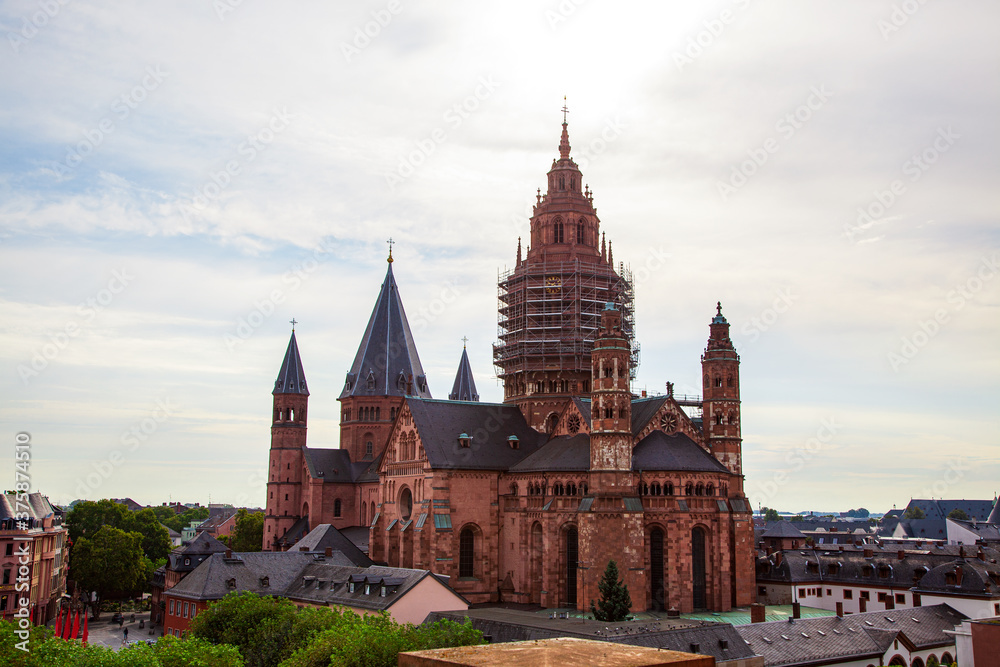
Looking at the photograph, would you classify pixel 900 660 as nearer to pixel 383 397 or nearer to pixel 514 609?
pixel 514 609

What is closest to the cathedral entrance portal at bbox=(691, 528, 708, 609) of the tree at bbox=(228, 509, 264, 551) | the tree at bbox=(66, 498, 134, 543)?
the tree at bbox=(228, 509, 264, 551)

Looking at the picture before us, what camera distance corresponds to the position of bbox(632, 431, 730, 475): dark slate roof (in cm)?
7044

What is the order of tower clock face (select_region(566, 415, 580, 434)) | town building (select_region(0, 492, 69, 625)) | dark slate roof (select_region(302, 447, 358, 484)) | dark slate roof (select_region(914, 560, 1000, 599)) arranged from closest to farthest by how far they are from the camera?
dark slate roof (select_region(914, 560, 1000, 599)) < town building (select_region(0, 492, 69, 625)) < tower clock face (select_region(566, 415, 580, 434)) < dark slate roof (select_region(302, 447, 358, 484))

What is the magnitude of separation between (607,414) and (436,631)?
1133 inches

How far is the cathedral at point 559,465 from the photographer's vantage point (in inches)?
2721

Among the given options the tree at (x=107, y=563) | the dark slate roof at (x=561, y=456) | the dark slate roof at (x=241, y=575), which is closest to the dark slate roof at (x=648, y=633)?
the dark slate roof at (x=561, y=456)

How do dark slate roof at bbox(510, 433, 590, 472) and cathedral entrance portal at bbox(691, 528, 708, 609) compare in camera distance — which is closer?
cathedral entrance portal at bbox(691, 528, 708, 609)

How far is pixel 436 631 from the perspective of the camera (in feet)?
145

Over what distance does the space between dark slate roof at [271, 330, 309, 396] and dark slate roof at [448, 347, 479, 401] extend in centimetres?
1942

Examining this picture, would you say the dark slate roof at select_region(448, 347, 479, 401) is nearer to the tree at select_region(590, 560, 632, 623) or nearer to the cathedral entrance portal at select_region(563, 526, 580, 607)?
the cathedral entrance portal at select_region(563, 526, 580, 607)

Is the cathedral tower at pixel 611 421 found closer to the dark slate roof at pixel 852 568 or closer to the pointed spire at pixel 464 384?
the dark slate roof at pixel 852 568

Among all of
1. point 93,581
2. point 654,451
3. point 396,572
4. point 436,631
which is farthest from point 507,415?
point 93,581

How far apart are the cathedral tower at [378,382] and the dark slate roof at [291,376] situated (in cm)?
575

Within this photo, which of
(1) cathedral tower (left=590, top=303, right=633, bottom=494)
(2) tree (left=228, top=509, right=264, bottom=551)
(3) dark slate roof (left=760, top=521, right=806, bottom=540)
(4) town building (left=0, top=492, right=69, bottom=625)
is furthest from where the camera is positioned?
(2) tree (left=228, top=509, right=264, bottom=551)
